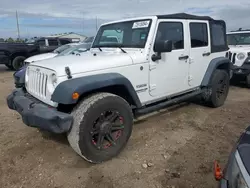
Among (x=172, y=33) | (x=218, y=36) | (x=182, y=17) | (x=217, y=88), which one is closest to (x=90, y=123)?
(x=172, y=33)

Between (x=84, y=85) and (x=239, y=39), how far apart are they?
8107mm

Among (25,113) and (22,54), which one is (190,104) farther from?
(22,54)

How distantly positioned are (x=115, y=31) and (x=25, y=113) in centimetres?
221

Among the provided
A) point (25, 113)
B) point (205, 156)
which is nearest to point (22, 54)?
point (25, 113)

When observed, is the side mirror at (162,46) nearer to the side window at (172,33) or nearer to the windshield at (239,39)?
the side window at (172,33)

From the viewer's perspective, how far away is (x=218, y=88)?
5.48 m

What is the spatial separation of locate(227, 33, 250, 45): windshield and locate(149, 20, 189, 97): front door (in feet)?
18.3

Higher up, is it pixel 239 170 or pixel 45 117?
pixel 239 170

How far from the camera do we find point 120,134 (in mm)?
3359

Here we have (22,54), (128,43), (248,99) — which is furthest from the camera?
(22,54)

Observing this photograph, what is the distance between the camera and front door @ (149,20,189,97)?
3.97 metres

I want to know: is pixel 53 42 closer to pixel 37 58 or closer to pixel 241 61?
pixel 37 58

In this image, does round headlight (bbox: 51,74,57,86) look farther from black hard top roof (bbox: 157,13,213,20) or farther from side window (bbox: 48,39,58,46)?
side window (bbox: 48,39,58,46)

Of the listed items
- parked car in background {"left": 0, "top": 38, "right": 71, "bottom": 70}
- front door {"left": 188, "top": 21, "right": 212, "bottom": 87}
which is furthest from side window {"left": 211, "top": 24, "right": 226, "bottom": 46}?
parked car in background {"left": 0, "top": 38, "right": 71, "bottom": 70}
